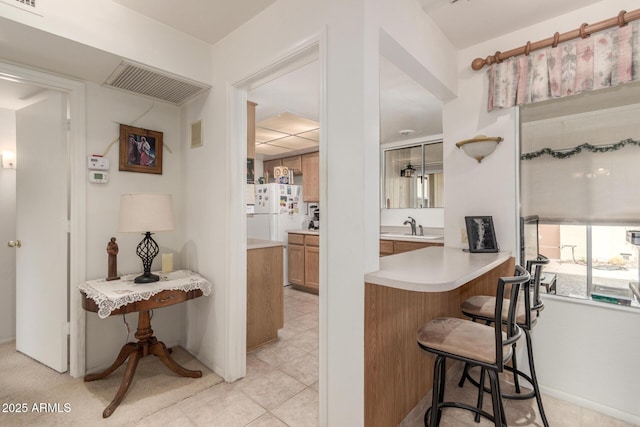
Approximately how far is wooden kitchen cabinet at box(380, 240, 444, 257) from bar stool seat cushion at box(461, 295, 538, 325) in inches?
60.2

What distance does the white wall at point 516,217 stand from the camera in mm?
1824

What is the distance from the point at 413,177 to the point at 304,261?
203 cm

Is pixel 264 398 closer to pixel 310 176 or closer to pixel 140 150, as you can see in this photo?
pixel 140 150

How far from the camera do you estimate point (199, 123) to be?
2477mm

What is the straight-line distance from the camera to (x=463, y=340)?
4.52 feet

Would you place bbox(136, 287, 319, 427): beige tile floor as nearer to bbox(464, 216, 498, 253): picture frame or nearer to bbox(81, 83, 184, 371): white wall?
bbox(81, 83, 184, 371): white wall

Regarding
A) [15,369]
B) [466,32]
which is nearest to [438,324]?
[466,32]

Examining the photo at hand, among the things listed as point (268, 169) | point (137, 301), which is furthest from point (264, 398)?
point (268, 169)

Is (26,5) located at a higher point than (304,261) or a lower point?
higher

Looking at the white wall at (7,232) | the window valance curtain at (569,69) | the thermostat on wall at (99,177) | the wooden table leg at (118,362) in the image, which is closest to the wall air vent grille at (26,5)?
the thermostat on wall at (99,177)

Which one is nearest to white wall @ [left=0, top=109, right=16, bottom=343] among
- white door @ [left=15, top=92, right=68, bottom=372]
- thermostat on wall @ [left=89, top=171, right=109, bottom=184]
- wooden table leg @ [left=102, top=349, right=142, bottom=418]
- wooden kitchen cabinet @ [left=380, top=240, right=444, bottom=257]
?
white door @ [left=15, top=92, right=68, bottom=372]

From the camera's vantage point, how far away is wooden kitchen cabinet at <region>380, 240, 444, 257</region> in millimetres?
3545

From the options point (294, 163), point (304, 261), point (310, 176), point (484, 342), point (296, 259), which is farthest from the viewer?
point (294, 163)

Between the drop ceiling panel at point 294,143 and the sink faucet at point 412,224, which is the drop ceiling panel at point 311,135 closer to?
the drop ceiling panel at point 294,143
